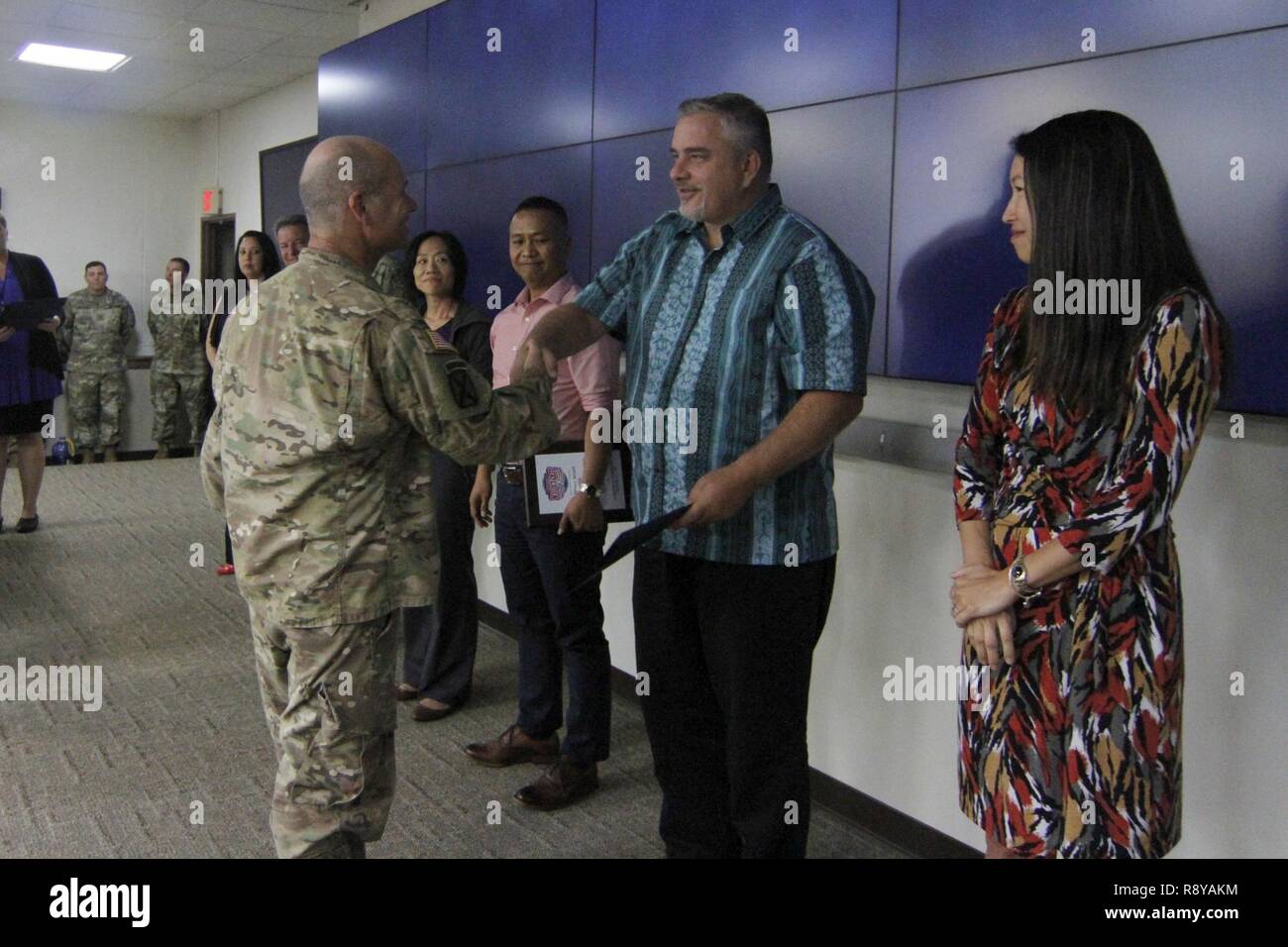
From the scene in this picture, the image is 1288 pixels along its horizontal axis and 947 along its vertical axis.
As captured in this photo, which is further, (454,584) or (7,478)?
(7,478)

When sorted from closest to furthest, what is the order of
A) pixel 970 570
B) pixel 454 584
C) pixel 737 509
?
1. pixel 970 570
2. pixel 737 509
3. pixel 454 584

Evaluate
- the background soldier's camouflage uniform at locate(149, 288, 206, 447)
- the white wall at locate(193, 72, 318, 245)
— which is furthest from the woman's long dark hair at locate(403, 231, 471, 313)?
the background soldier's camouflage uniform at locate(149, 288, 206, 447)

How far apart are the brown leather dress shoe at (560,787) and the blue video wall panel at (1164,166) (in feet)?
4.32

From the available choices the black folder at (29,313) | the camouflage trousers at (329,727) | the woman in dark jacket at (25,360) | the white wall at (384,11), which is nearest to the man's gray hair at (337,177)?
the camouflage trousers at (329,727)

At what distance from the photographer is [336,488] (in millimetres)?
1832

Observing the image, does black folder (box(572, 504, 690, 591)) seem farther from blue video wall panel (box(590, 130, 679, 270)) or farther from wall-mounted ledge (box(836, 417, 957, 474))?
blue video wall panel (box(590, 130, 679, 270))

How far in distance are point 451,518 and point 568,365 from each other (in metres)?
0.82

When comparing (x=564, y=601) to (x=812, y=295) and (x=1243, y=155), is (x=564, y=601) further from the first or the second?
(x=1243, y=155)

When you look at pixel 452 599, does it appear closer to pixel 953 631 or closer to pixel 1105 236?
pixel 953 631

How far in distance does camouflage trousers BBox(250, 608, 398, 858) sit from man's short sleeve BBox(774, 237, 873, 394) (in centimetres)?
87

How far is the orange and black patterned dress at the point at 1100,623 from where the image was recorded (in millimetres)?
1468

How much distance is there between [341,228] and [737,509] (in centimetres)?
83

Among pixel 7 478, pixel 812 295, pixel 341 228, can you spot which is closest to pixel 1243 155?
pixel 812 295

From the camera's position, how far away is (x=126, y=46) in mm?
7090
